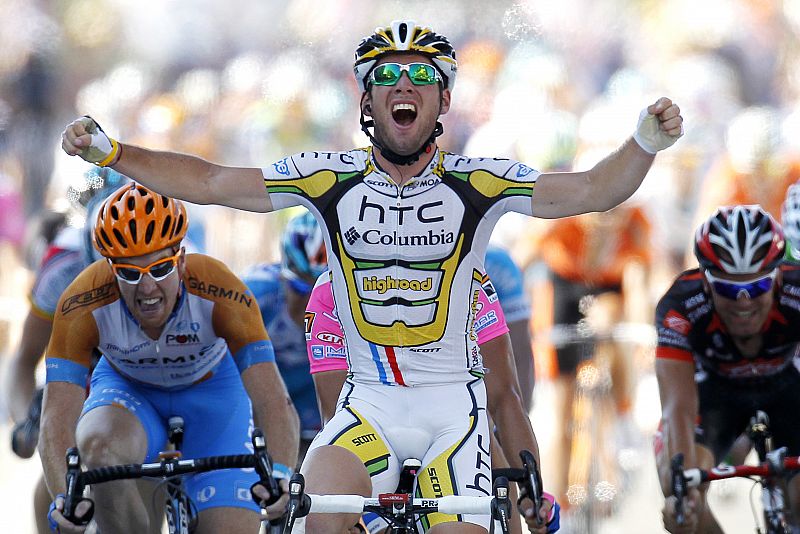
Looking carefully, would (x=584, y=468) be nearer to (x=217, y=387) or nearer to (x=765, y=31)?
(x=217, y=387)

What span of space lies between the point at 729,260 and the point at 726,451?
1.27m

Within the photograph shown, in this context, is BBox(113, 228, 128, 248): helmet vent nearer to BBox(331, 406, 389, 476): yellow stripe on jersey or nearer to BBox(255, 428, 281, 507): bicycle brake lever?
BBox(255, 428, 281, 507): bicycle brake lever

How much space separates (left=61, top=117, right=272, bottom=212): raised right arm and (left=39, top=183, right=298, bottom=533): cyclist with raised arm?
0.95 meters

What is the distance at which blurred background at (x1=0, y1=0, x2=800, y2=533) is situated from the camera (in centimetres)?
1398

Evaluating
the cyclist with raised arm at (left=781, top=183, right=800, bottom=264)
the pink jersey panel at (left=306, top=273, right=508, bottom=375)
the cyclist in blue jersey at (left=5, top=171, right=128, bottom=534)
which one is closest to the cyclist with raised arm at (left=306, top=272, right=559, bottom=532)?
the pink jersey panel at (left=306, top=273, right=508, bottom=375)

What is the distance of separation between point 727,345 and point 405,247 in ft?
8.78

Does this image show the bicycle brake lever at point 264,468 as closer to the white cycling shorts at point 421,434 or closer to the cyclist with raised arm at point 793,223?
the white cycling shorts at point 421,434

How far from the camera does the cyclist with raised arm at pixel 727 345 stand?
7211 millimetres

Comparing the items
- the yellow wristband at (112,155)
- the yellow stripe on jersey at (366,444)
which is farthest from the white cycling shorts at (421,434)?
the yellow wristband at (112,155)

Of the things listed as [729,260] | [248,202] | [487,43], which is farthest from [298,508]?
[487,43]

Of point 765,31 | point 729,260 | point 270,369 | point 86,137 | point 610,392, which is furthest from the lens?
point 765,31

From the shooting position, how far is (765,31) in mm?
27688

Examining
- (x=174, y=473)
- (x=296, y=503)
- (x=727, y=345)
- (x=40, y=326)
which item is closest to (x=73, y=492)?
(x=174, y=473)

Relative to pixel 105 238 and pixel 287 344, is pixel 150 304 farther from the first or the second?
pixel 287 344
